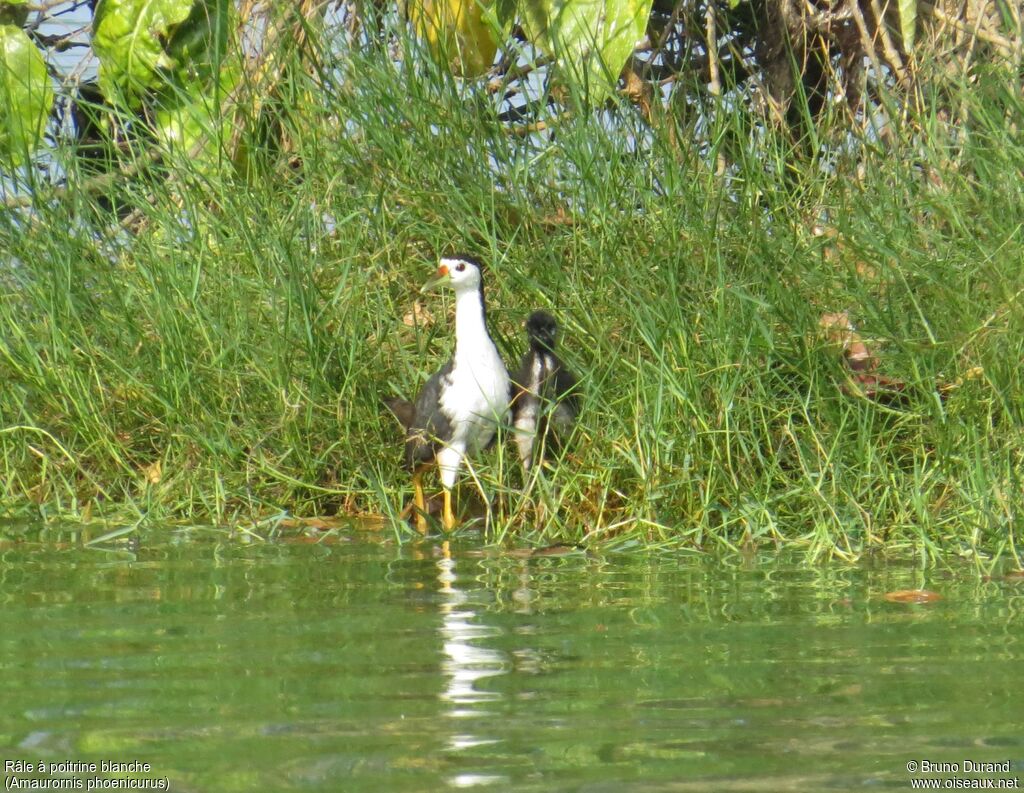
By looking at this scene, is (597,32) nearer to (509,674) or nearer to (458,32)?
(458,32)

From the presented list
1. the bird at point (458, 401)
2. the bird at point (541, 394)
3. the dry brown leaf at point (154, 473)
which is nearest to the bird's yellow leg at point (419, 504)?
the bird at point (458, 401)

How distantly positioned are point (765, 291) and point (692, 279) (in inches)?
11.2

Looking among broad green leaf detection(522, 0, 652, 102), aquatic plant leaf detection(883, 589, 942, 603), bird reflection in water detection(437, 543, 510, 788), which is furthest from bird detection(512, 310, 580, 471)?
aquatic plant leaf detection(883, 589, 942, 603)

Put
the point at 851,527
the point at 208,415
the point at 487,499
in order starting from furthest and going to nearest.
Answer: the point at 208,415, the point at 487,499, the point at 851,527

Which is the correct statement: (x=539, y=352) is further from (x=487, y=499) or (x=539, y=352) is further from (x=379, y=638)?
(x=379, y=638)

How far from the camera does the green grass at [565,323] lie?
5.71 meters

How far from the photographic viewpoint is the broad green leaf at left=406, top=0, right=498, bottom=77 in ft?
22.3

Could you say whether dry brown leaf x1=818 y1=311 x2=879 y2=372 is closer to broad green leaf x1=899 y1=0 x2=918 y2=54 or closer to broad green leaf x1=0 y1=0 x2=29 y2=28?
broad green leaf x1=899 y1=0 x2=918 y2=54

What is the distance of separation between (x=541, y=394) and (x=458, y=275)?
0.56 metres

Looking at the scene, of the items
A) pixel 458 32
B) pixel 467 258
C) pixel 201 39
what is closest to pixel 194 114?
pixel 201 39

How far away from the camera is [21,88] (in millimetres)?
6945

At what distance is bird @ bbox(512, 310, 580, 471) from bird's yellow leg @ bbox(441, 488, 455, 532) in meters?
0.31

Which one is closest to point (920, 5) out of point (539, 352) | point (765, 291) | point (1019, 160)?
point (1019, 160)

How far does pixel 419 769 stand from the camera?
2.70m
